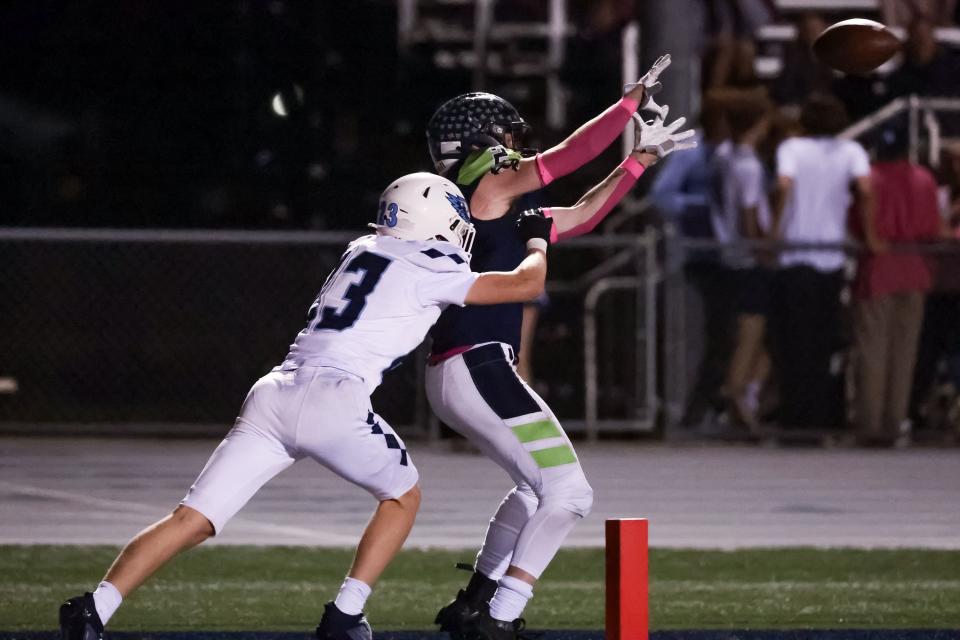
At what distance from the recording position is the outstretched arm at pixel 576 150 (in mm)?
6777

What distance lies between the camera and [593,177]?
1565 cm

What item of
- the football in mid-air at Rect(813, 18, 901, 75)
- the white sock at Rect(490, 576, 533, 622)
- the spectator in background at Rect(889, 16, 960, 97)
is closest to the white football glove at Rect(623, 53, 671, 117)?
the white sock at Rect(490, 576, 533, 622)

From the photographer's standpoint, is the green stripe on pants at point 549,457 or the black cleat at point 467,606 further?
the black cleat at point 467,606

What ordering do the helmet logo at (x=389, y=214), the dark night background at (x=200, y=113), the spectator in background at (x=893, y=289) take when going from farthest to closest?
the dark night background at (x=200, y=113)
the spectator in background at (x=893, y=289)
the helmet logo at (x=389, y=214)

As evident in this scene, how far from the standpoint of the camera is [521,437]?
661 centimetres

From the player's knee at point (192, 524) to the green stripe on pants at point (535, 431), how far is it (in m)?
1.14

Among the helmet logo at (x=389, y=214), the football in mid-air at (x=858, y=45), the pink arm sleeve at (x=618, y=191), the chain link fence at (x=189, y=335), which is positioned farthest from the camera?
the chain link fence at (x=189, y=335)

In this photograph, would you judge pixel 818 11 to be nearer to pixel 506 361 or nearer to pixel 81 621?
pixel 506 361

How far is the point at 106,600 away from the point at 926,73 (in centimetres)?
1006

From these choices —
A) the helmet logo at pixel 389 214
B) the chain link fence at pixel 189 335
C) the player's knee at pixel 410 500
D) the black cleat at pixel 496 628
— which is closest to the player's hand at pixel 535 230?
the helmet logo at pixel 389 214

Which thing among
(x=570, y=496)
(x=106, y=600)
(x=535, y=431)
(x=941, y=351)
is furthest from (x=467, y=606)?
(x=941, y=351)

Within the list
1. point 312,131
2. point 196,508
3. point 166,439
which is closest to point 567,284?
point 312,131

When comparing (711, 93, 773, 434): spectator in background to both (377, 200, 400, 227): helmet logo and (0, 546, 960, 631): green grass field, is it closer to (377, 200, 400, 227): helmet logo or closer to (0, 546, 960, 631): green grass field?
(0, 546, 960, 631): green grass field

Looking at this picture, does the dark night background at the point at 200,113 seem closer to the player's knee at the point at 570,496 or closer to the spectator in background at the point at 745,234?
the spectator in background at the point at 745,234
